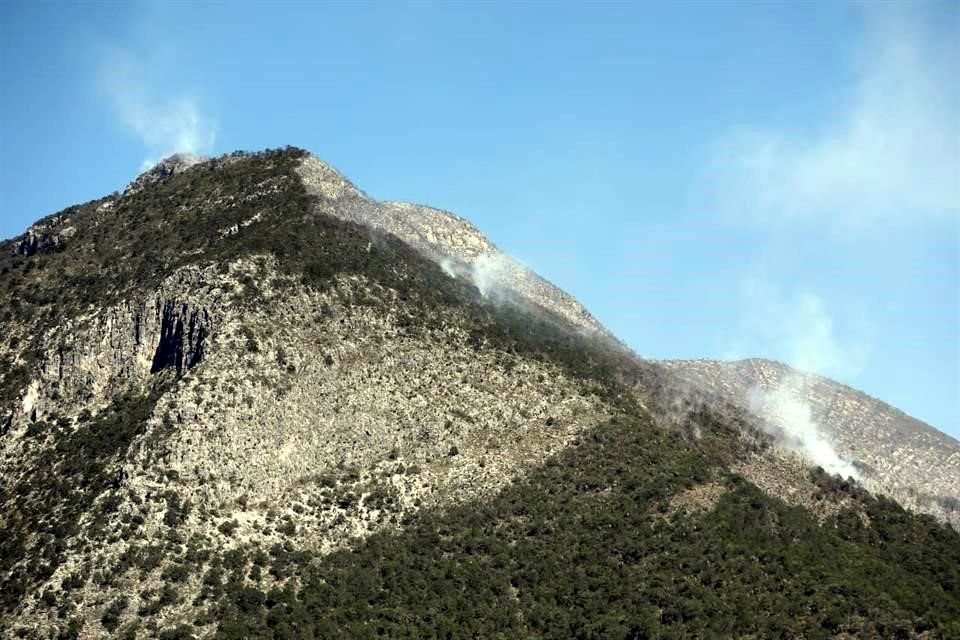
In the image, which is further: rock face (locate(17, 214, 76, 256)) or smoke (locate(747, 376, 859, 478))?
rock face (locate(17, 214, 76, 256))

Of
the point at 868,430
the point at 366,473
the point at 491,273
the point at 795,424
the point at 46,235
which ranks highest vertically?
the point at 491,273

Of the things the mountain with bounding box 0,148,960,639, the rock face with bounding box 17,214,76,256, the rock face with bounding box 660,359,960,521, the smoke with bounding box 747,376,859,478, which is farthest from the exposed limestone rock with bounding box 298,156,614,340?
the rock face with bounding box 17,214,76,256

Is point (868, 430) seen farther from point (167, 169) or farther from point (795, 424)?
point (167, 169)

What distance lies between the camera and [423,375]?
86.9 metres

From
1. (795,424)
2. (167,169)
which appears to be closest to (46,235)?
(167,169)

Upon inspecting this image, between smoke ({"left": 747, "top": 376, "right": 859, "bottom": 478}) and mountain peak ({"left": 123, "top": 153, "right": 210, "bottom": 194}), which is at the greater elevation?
mountain peak ({"left": 123, "top": 153, "right": 210, "bottom": 194})

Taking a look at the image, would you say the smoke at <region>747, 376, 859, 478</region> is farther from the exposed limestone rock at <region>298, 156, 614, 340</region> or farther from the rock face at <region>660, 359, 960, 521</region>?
the exposed limestone rock at <region>298, 156, 614, 340</region>

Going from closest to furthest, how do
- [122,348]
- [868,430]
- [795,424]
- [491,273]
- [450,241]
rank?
[122,348] → [795,424] → [868,430] → [491,273] → [450,241]

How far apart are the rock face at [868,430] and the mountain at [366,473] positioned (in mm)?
11539

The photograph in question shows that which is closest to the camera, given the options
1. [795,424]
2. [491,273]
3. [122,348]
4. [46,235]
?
[122,348]

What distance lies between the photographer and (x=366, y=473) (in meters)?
78.9

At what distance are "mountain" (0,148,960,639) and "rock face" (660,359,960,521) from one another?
37.9 ft

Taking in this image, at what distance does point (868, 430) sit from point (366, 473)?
76203mm

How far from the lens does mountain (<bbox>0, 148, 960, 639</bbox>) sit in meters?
67.6
